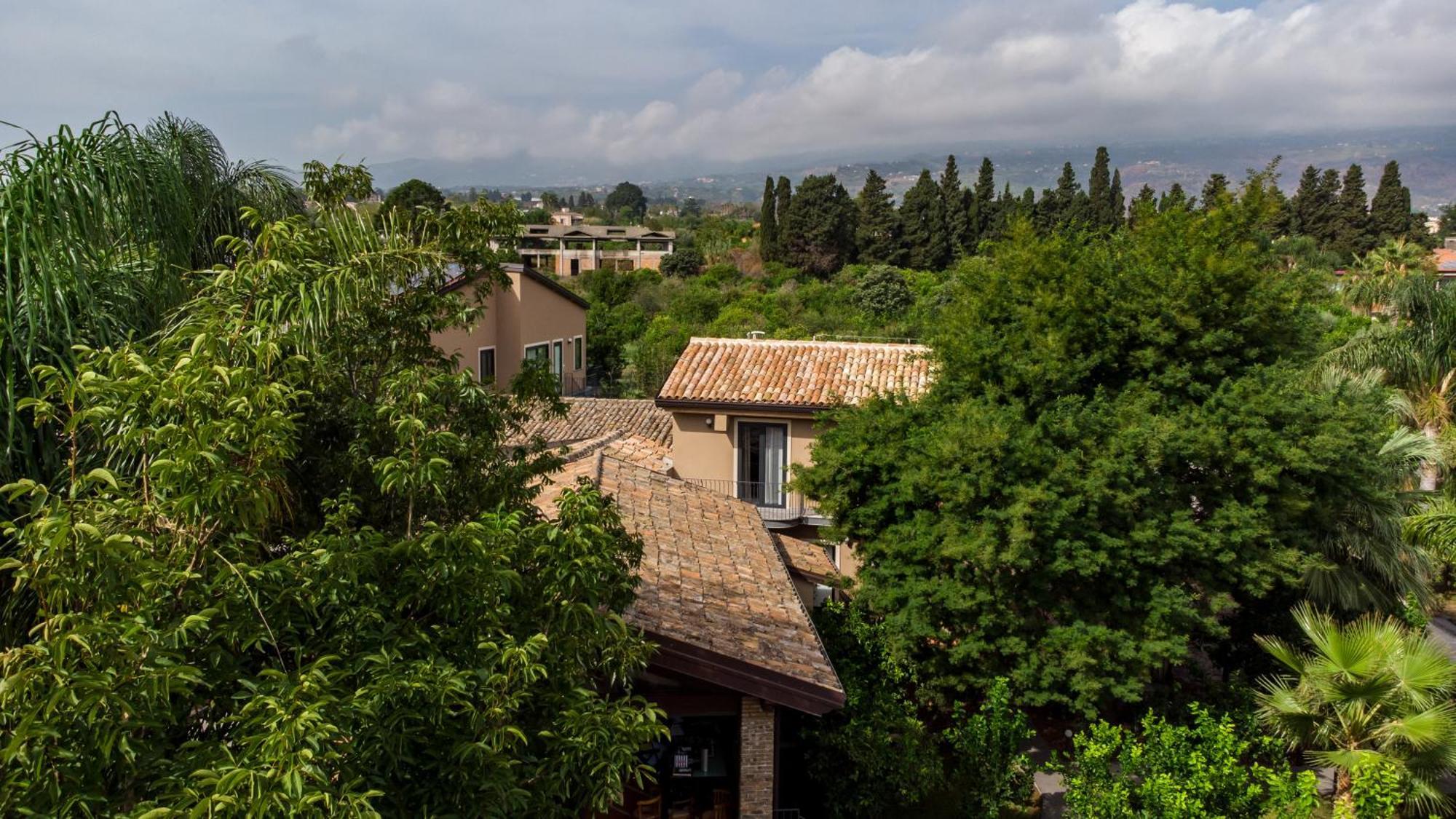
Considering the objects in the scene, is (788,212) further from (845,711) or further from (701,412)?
(845,711)

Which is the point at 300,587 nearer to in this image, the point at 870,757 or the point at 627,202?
the point at 870,757

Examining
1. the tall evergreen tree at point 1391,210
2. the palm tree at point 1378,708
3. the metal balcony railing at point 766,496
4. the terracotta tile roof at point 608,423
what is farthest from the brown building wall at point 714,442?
the tall evergreen tree at point 1391,210

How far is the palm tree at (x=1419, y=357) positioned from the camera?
18812mm

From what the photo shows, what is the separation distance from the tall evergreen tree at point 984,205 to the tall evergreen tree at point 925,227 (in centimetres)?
243

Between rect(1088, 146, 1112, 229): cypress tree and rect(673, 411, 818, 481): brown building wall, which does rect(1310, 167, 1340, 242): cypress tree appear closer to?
rect(1088, 146, 1112, 229): cypress tree

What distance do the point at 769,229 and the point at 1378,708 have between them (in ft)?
210

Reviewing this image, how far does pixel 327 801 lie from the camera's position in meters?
3.79

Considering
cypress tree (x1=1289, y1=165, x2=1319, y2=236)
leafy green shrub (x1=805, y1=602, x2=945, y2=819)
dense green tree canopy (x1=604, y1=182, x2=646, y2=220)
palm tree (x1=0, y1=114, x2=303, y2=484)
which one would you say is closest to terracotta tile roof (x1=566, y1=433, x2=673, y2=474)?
leafy green shrub (x1=805, y1=602, x2=945, y2=819)

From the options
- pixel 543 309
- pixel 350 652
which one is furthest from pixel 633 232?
pixel 350 652

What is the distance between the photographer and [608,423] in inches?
1051

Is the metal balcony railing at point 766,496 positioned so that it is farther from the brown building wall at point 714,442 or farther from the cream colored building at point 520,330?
the cream colored building at point 520,330

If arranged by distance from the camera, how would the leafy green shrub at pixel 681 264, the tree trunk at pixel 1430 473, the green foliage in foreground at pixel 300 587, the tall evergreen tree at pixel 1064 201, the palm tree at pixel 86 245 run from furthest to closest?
the leafy green shrub at pixel 681 264, the tall evergreen tree at pixel 1064 201, the tree trunk at pixel 1430 473, the palm tree at pixel 86 245, the green foliage in foreground at pixel 300 587

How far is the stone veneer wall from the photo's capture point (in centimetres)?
952

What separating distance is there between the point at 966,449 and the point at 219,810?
11.4m
